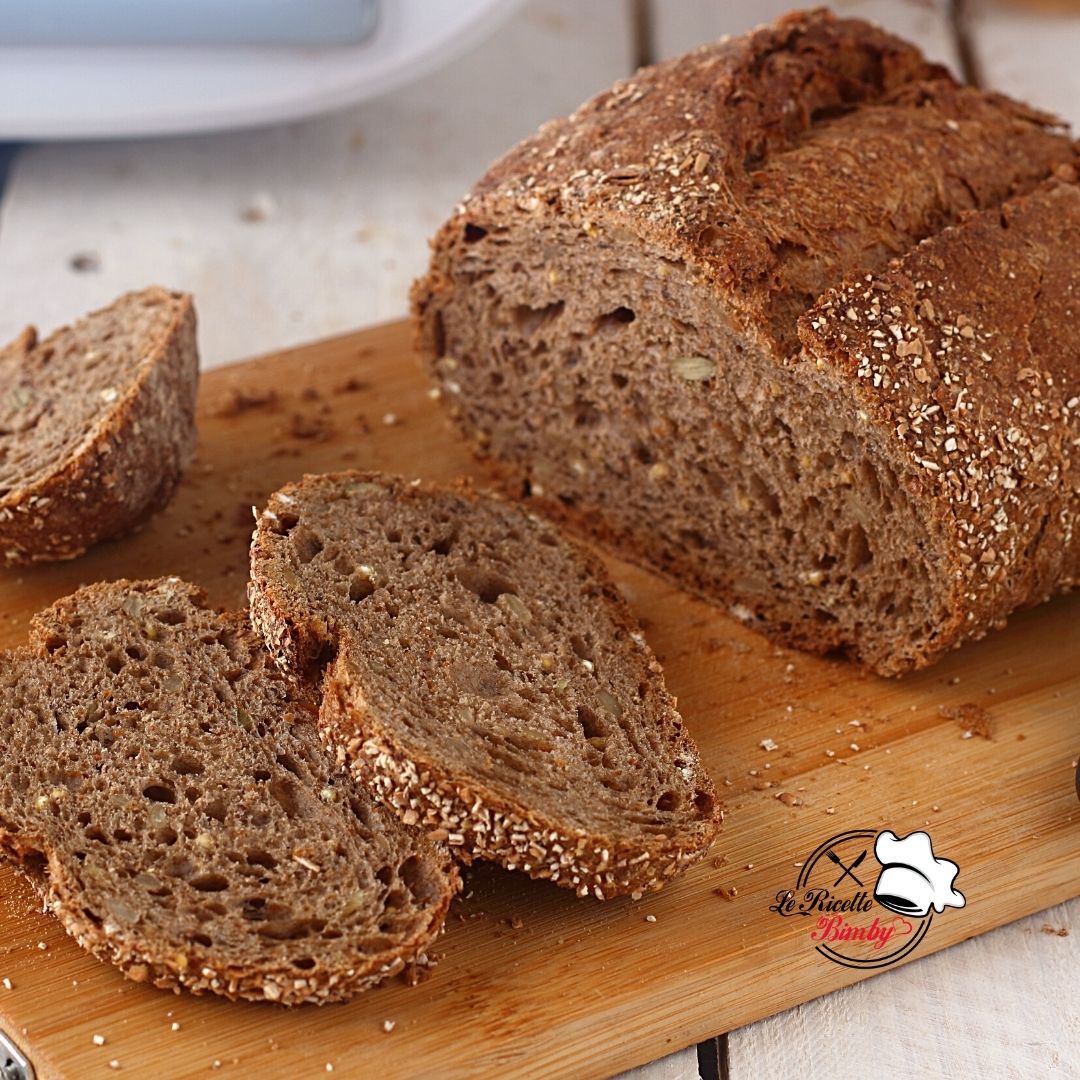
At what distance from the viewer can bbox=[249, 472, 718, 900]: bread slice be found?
3.20 metres

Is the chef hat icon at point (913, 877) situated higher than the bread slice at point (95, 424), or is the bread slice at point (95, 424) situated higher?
the bread slice at point (95, 424)

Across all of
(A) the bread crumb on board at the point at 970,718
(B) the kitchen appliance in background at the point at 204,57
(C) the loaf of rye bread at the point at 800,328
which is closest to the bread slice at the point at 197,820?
(C) the loaf of rye bread at the point at 800,328

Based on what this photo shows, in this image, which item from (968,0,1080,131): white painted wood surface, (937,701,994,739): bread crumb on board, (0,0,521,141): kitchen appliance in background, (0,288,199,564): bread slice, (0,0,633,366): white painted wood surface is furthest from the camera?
(968,0,1080,131): white painted wood surface

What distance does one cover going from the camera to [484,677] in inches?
139

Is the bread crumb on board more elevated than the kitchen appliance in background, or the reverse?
the kitchen appliance in background

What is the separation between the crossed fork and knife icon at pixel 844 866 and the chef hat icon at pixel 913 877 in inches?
1.5

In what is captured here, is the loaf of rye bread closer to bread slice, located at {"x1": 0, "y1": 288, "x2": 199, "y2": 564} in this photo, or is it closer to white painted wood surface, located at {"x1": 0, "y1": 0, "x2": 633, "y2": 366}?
bread slice, located at {"x1": 0, "y1": 288, "x2": 199, "y2": 564}

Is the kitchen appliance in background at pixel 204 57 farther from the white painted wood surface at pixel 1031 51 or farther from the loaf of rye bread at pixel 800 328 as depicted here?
the white painted wood surface at pixel 1031 51

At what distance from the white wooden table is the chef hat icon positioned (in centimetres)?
290

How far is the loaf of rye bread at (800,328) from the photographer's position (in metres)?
3.62

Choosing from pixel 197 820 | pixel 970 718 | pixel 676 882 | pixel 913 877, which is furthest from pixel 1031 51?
pixel 197 820

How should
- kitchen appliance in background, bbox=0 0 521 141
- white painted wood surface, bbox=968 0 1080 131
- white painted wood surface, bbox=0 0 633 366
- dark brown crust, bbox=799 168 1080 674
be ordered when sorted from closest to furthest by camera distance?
1. dark brown crust, bbox=799 168 1080 674
2. kitchen appliance in background, bbox=0 0 521 141
3. white painted wood surface, bbox=0 0 633 366
4. white painted wood surface, bbox=968 0 1080 131

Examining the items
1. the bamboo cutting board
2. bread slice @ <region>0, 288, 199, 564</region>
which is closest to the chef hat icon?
the bamboo cutting board

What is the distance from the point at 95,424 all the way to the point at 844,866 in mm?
2162
